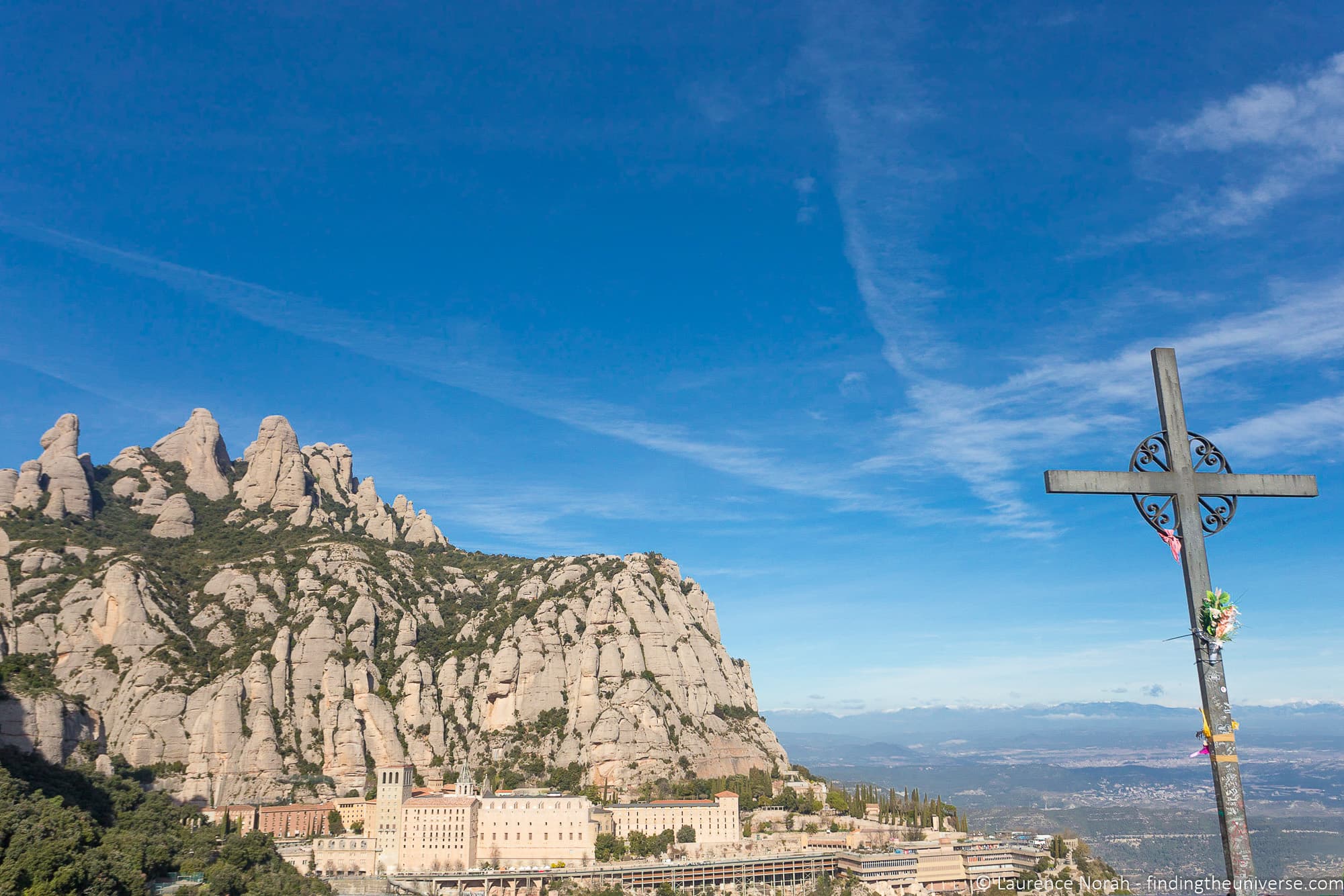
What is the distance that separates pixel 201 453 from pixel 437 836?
10533cm

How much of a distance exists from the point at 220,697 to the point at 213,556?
34251mm

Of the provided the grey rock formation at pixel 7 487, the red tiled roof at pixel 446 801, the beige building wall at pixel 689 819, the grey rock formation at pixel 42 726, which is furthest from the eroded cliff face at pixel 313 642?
the red tiled roof at pixel 446 801

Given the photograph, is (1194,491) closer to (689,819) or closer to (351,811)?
(689,819)

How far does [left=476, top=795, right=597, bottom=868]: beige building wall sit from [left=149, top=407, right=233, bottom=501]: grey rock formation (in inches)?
3889

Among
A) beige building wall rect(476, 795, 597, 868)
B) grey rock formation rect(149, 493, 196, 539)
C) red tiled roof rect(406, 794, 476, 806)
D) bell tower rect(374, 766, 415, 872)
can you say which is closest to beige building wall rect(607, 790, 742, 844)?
beige building wall rect(476, 795, 597, 868)

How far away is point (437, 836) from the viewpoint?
10269 centimetres

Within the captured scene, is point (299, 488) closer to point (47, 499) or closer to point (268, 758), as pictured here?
point (47, 499)

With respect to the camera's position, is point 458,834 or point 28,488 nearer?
point 458,834

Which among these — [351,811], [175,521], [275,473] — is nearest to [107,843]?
[351,811]

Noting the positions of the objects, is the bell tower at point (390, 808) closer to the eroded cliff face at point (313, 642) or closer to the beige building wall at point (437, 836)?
the beige building wall at point (437, 836)

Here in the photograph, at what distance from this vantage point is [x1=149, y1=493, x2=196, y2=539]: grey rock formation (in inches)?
6201

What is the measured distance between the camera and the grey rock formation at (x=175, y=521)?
15750cm

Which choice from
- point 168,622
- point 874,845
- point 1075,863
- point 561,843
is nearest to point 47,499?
point 168,622

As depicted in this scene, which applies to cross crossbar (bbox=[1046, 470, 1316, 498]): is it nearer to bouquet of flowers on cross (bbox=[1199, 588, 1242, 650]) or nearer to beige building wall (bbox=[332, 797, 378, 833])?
bouquet of flowers on cross (bbox=[1199, 588, 1242, 650])
